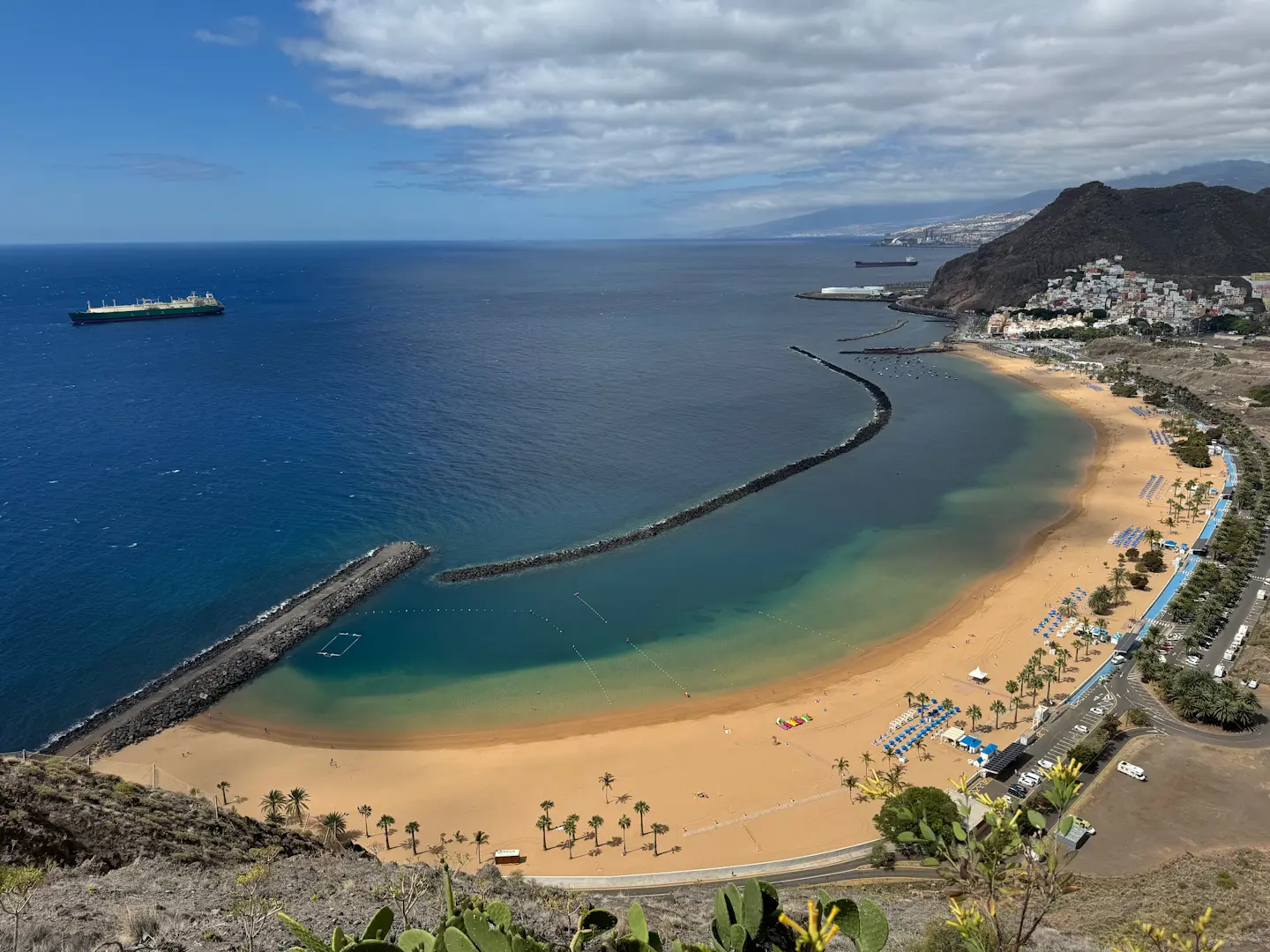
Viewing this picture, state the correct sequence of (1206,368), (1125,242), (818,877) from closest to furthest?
1. (818,877)
2. (1206,368)
3. (1125,242)

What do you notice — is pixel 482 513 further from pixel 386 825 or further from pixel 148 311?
pixel 148 311

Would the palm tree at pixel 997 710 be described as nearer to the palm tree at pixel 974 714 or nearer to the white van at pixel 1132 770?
the palm tree at pixel 974 714

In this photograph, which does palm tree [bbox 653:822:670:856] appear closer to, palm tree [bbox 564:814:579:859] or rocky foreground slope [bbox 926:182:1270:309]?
palm tree [bbox 564:814:579:859]

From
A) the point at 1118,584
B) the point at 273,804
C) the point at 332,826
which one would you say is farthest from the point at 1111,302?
the point at 273,804

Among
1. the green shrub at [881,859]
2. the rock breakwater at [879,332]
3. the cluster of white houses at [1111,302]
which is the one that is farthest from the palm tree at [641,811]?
the cluster of white houses at [1111,302]

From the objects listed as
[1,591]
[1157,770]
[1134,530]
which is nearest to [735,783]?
[1157,770]

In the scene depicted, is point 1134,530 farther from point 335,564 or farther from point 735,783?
point 335,564

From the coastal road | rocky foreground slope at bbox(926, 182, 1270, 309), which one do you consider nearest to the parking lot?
the coastal road
